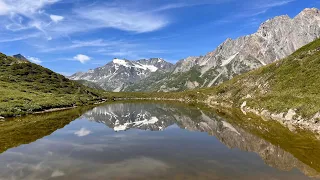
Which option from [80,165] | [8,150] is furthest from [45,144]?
[80,165]

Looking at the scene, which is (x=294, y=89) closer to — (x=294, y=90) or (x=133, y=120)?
(x=294, y=90)

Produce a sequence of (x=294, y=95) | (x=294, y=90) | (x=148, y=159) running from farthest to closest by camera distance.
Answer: (x=294, y=90), (x=294, y=95), (x=148, y=159)

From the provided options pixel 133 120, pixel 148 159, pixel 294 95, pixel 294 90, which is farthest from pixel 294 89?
pixel 148 159

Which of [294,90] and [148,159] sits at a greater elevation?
[294,90]

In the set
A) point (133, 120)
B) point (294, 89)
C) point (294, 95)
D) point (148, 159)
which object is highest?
point (294, 89)

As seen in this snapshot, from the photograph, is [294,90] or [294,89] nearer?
[294,90]

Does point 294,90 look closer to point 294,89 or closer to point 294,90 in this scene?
point 294,90

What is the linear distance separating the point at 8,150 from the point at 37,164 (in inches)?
450

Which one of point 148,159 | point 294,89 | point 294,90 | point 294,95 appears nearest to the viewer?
point 148,159

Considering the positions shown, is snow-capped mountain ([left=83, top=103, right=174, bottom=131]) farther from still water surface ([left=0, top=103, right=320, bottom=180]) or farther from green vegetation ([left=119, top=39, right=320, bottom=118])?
green vegetation ([left=119, top=39, right=320, bottom=118])

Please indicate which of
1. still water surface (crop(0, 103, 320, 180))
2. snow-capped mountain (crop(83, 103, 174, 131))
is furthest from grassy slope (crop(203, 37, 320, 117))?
snow-capped mountain (crop(83, 103, 174, 131))

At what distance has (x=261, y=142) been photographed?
167 feet

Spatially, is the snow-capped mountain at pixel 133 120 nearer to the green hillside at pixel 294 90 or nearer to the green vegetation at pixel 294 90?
the green hillside at pixel 294 90

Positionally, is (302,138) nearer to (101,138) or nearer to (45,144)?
(101,138)
